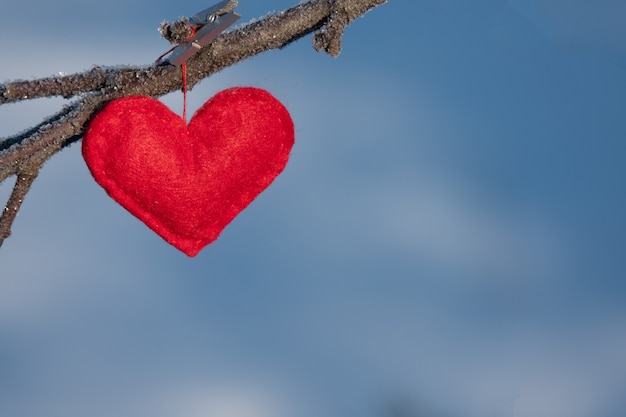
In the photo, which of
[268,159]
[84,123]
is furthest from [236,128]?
[84,123]

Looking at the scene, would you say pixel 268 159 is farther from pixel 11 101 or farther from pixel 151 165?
pixel 11 101

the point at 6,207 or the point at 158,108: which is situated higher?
the point at 158,108
